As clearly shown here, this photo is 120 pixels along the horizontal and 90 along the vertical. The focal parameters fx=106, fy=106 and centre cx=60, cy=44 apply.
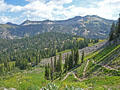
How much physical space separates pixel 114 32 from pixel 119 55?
5251cm

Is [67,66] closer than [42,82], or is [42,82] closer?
[42,82]

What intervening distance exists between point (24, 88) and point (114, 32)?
3865 inches

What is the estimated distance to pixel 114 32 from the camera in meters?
97.1

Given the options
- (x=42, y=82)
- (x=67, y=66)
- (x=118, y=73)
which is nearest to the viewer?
(x=42, y=82)

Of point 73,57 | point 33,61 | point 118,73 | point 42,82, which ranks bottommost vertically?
point 33,61

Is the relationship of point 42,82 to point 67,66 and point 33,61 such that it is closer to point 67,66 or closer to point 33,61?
point 67,66

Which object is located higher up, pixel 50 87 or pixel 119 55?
pixel 50 87

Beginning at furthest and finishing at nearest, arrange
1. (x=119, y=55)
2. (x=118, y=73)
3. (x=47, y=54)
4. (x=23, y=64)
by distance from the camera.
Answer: (x=47, y=54), (x=23, y=64), (x=119, y=55), (x=118, y=73)

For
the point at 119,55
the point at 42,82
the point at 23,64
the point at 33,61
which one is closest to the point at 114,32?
the point at 119,55

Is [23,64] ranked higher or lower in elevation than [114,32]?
lower

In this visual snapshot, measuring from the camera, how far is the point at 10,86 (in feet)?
63.4

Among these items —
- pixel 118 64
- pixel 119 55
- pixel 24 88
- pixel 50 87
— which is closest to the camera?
pixel 50 87

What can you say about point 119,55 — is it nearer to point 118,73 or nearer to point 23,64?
point 118,73

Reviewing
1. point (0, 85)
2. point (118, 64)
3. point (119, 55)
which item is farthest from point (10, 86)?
point (119, 55)
